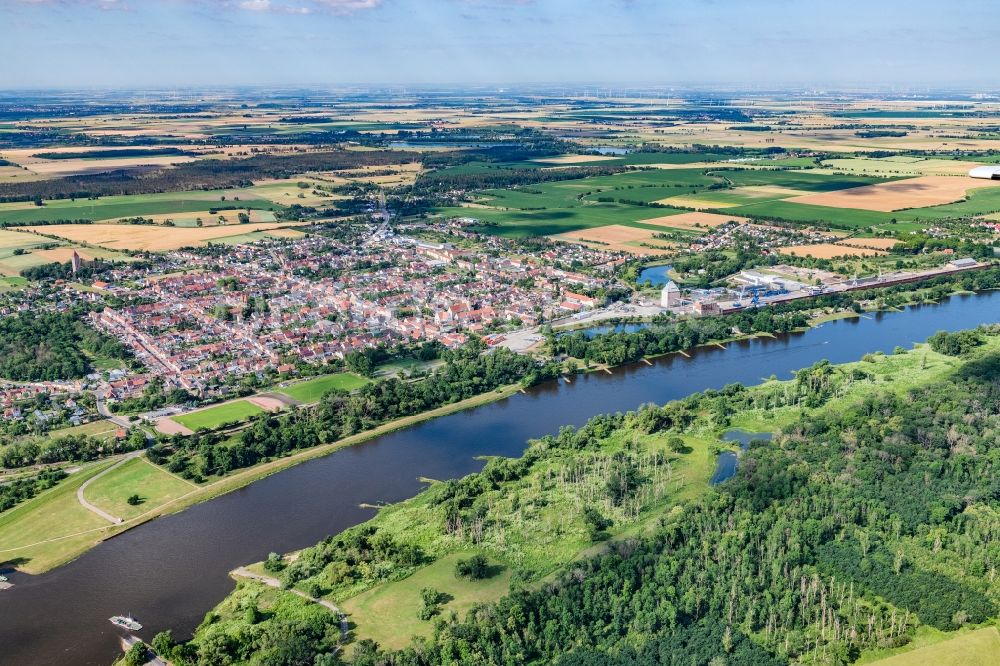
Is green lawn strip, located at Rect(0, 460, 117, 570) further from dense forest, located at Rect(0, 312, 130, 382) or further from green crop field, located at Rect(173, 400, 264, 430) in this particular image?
dense forest, located at Rect(0, 312, 130, 382)

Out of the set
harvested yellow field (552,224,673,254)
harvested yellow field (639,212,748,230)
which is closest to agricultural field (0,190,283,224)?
harvested yellow field (552,224,673,254)

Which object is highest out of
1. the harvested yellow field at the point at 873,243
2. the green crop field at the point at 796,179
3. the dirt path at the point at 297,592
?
the green crop field at the point at 796,179

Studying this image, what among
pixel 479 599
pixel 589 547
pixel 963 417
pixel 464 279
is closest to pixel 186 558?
pixel 479 599

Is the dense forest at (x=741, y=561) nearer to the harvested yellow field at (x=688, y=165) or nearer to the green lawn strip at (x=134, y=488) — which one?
the green lawn strip at (x=134, y=488)

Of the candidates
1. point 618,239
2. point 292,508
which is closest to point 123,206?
point 618,239

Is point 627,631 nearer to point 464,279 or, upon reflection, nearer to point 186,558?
point 186,558

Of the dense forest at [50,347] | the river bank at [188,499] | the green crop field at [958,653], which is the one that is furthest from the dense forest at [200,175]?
the green crop field at [958,653]
